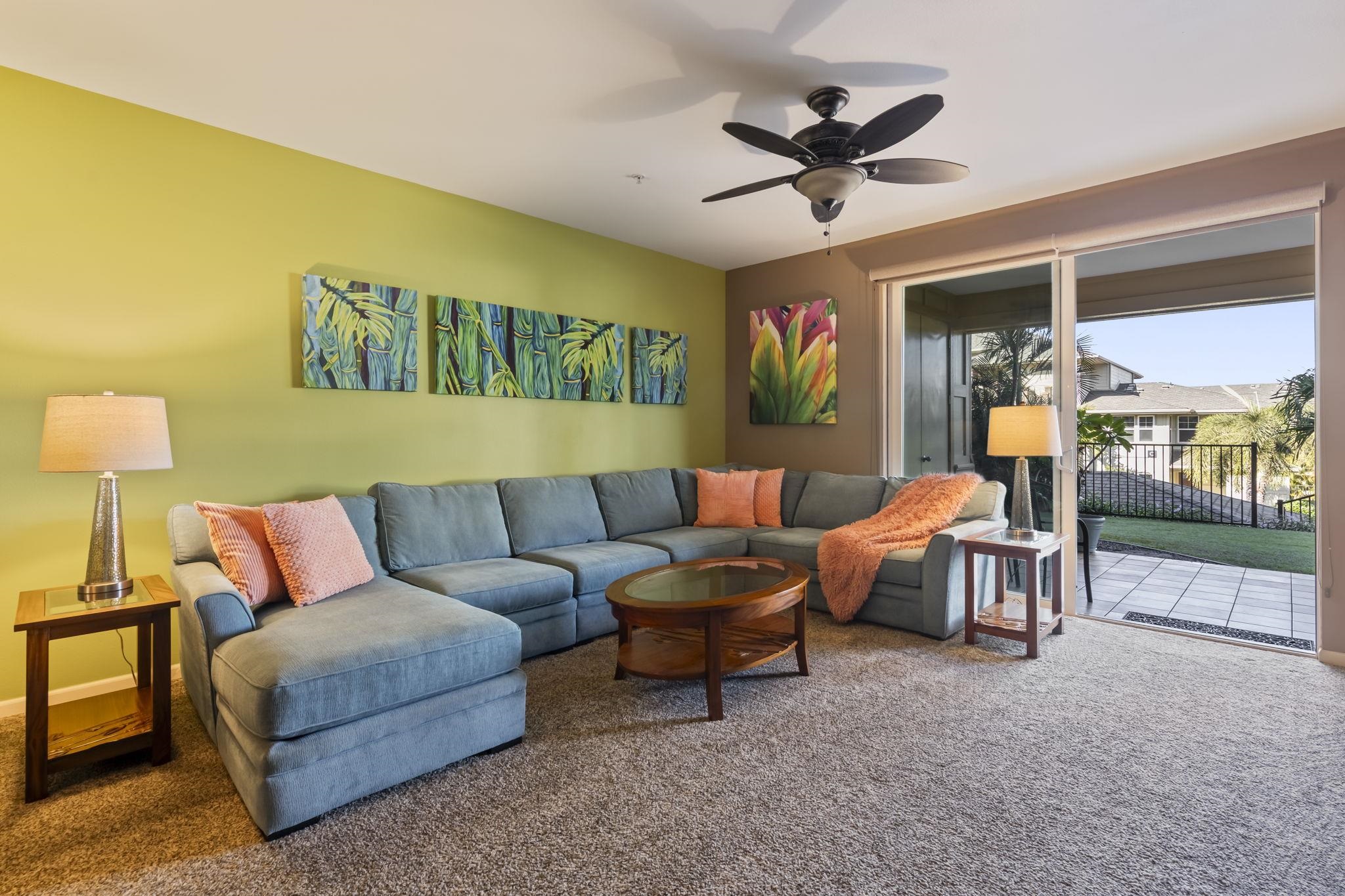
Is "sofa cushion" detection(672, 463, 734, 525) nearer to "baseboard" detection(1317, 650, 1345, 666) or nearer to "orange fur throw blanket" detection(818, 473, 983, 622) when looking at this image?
"orange fur throw blanket" detection(818, 473, 983, 622)

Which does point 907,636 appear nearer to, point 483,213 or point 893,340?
point 893,340

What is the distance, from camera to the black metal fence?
149 inches

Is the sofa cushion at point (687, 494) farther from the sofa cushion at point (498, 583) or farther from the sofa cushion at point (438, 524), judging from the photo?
the sofa cushion at point (498, 583)

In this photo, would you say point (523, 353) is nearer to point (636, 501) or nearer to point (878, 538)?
point (636, 501)

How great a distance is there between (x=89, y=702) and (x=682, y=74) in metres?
3.26

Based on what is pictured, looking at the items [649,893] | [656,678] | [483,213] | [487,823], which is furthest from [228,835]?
[483,213]

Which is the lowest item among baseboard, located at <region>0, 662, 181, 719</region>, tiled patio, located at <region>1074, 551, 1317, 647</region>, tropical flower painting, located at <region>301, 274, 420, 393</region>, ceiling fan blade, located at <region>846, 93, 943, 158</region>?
baseboard, located at <region>0, 662, 181, 719</region>

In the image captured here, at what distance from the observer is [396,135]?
10.2 ft

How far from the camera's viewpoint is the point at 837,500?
458 cm

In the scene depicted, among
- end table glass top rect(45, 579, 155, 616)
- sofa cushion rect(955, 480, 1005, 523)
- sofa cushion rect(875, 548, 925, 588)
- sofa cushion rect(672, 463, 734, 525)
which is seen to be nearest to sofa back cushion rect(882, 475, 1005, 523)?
sofa cushion rect(955, 480, 1005, 523)

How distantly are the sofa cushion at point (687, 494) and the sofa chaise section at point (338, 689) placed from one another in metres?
2.42

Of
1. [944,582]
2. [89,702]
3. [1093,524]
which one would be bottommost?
[89,702]

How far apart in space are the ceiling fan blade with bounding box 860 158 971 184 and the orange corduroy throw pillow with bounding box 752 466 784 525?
249cm

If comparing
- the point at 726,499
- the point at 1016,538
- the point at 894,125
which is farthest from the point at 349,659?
the point at 1016,538
